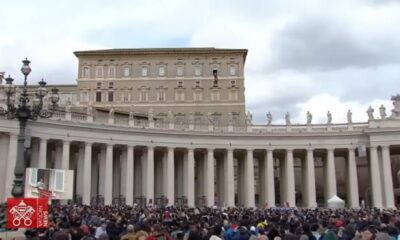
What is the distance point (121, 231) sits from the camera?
677 inches

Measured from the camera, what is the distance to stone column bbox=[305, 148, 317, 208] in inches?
2491

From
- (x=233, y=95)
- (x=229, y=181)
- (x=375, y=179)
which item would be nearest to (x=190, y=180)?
(x=229, y=181)

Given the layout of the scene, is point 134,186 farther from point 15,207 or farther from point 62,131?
point 15,207

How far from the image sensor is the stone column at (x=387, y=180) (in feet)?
203

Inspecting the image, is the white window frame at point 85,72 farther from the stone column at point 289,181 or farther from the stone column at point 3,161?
the stone column at point 289,181

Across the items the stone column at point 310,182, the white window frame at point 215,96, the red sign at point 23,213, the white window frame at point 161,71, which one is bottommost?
the red sign at point 23,213

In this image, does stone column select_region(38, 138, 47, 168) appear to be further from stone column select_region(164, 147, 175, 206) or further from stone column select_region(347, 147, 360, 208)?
stone column select_region(347, 147, 360, 208)

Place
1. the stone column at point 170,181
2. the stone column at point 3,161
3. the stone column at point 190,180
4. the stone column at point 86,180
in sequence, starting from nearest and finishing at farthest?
1. the stone column at point 3,161
2. the stone column at point 86,180
3. the stone column at point 170,181
4. the stone column at point 190,180

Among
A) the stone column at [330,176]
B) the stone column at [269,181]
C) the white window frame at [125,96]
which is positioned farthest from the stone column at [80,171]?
the white window frame at [125,96]

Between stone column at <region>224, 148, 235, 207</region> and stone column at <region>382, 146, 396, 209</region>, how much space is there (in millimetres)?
19793

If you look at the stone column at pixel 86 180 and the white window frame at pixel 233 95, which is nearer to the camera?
the stone column at pixel 86 180

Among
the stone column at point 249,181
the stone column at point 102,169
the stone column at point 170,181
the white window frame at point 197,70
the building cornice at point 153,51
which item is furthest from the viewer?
the white window frame at point 197,70

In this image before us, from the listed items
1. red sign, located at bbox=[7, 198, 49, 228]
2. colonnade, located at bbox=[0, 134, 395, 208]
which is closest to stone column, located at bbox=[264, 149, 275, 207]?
colonnade, located at bbox=[0, 134, 395, 208]

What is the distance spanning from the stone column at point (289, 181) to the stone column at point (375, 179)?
10.4 meters
